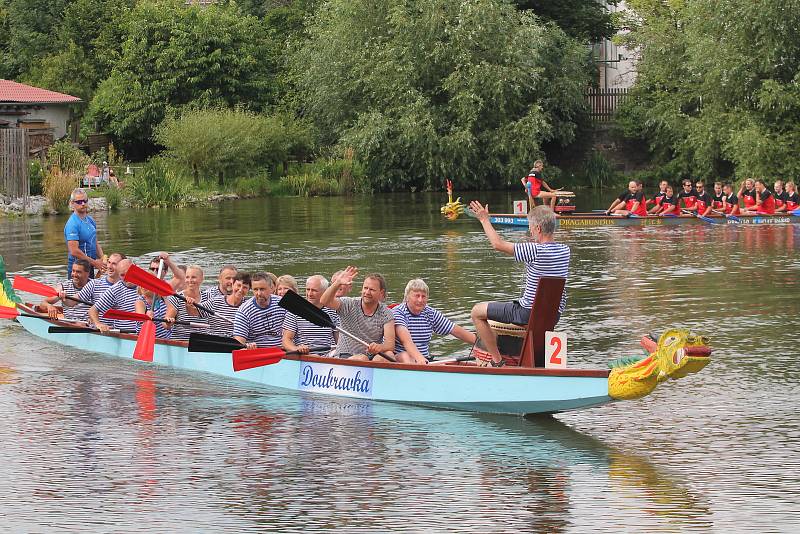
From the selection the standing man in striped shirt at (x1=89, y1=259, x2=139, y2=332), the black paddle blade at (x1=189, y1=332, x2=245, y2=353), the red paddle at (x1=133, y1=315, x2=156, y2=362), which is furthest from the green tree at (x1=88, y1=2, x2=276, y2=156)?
the black paddle blade at (x1=189, y1=332, x2=245, y2=353)

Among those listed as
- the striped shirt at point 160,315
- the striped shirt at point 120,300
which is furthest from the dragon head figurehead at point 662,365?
the striped shirt at point 120,300

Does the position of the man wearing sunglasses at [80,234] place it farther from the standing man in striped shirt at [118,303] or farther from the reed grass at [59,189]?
the reed grass at [59,189]

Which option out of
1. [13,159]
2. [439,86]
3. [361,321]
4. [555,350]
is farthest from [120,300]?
[439,86]

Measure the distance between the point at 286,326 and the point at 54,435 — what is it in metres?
2.76

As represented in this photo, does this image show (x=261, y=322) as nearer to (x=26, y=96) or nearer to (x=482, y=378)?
(x=482, y=378)

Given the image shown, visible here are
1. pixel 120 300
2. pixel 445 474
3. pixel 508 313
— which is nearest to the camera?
pixel 445 474

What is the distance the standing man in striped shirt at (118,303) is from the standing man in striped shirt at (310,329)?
3.36 meters

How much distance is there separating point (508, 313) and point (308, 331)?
2497 mm

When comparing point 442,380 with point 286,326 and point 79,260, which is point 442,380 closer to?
point 286,326

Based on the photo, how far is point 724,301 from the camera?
20906 millimetres

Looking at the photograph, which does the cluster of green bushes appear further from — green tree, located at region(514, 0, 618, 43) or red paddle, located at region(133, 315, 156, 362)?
red paddle, located at region(133, 315, 156, 362)

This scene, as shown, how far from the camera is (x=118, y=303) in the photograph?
17266 mm

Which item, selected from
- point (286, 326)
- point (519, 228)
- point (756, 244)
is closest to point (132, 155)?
point (519, 228)

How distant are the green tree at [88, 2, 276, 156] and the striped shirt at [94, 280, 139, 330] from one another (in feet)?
122
